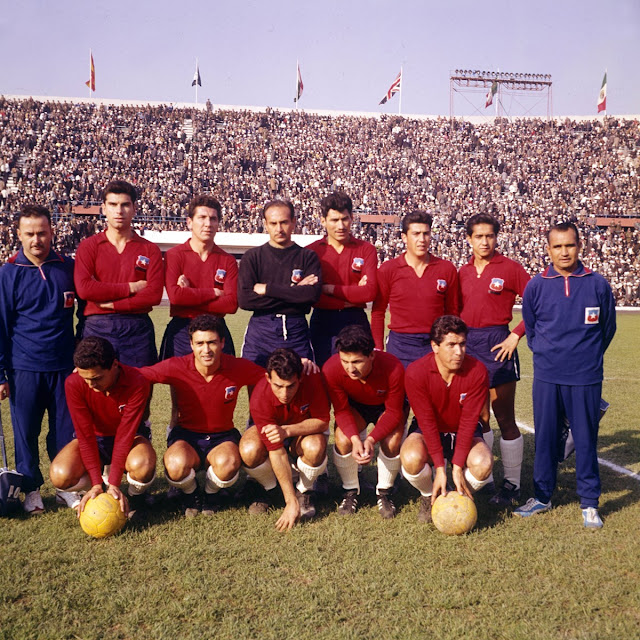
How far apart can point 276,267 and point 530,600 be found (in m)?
2.86

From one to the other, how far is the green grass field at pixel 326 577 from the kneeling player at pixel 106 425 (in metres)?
0.31

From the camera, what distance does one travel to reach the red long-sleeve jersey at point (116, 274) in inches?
191

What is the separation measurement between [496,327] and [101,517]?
323cm

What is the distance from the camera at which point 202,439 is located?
489 centimetres

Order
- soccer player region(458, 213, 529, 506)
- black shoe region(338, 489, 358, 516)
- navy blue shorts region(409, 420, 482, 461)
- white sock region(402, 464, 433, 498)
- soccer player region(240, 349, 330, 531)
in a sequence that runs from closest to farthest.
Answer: soccer player region(240, 349, 330, 531) → white sock region(402, 464, 433, 498) → black shoe region(338, 489, 358, 516) → navy blue shorts region(409, 420, 482, 461) → soccer player region(458, 213, 529, 506)

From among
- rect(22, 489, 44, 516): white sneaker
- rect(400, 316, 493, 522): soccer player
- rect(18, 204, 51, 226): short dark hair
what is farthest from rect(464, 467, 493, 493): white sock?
rect(18, 204, 51, 226): short dark hair

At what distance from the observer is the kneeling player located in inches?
173

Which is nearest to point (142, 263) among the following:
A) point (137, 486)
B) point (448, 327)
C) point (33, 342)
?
point (33, 342)

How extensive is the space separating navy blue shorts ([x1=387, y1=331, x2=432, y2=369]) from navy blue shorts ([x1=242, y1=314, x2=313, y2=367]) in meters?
0.73

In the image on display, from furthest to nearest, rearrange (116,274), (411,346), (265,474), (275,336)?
(411,346), (275,336), (116,274), (265,474)

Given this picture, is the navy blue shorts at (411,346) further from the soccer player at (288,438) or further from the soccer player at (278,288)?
the soccer player at (288,438)

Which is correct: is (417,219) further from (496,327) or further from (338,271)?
(496,327)

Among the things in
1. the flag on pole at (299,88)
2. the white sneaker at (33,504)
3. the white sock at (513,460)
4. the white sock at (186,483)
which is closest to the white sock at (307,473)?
the white sock at (186,483)

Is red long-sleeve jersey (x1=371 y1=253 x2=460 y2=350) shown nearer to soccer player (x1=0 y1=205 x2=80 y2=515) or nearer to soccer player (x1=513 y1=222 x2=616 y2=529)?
soccer player (x1=513 y1=222 x2=616 y2=529)
